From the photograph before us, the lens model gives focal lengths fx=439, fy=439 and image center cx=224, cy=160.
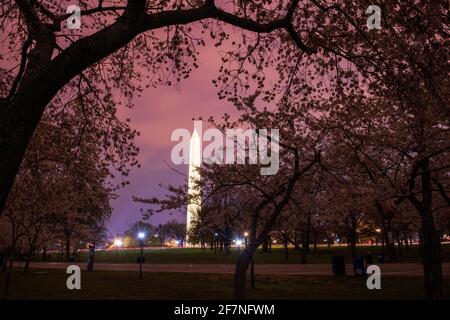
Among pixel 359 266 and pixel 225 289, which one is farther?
pixel 359 266

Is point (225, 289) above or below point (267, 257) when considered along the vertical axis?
below

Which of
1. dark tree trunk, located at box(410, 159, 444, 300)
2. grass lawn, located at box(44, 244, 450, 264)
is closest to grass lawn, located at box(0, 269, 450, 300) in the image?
dark tree trunk, located at box(410, 159, 444, 300)

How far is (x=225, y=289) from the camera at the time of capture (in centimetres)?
2105

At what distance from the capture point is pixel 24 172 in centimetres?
1708

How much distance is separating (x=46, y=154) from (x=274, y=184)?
9419 mm

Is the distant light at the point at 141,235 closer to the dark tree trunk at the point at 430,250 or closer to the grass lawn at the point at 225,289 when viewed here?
the grass lawn at the point at 225,289

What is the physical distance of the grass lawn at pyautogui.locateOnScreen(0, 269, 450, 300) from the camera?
18500mm

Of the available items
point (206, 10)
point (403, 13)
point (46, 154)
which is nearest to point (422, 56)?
point (403, 13)

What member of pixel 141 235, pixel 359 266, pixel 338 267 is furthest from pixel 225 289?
pixel 141 235

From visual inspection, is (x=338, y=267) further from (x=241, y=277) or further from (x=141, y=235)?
(x=141, y=235)

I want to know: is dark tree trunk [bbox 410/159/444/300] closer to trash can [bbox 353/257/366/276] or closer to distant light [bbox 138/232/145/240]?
trash can [bbox 353/257/366/276]

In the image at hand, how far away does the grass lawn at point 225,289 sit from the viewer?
18.5m
